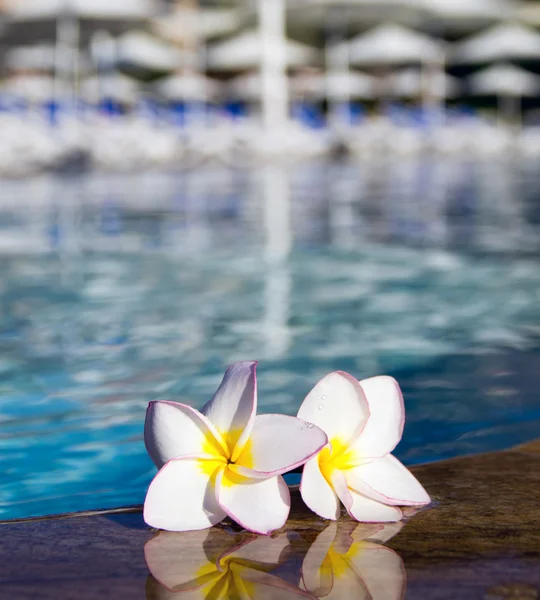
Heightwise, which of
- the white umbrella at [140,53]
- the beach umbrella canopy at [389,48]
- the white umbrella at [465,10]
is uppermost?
the white umbrella at [465,10]

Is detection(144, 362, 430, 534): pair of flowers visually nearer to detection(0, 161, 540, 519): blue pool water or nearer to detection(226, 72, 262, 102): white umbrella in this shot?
detection(0, 161, 540, 519): blue pool water

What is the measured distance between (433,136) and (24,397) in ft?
58.5

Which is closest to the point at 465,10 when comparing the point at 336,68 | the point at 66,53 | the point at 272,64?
the point at 336,68

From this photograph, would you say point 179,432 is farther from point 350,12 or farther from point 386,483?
point 350,12

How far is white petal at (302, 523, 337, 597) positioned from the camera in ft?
3.02

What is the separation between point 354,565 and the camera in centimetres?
98

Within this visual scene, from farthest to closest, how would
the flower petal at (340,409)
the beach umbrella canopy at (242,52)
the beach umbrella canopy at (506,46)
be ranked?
1. the beach umbrella canopy at (506,46)
2. the beach umbrella canopy at (242,52)
3. the flower petal at (340,409)

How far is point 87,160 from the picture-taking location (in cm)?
1268

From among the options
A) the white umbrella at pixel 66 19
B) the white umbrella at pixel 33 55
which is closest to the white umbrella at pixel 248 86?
the white umbrella at pixel 66 19

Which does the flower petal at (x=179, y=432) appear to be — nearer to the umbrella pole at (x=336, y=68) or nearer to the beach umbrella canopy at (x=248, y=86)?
the umbrella pole at (x=336, y=68)

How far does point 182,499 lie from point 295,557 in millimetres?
149

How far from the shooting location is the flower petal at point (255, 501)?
1.04m

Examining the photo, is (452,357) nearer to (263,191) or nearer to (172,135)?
(263,191)

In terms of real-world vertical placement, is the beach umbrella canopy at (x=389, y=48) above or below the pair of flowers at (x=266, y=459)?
above
